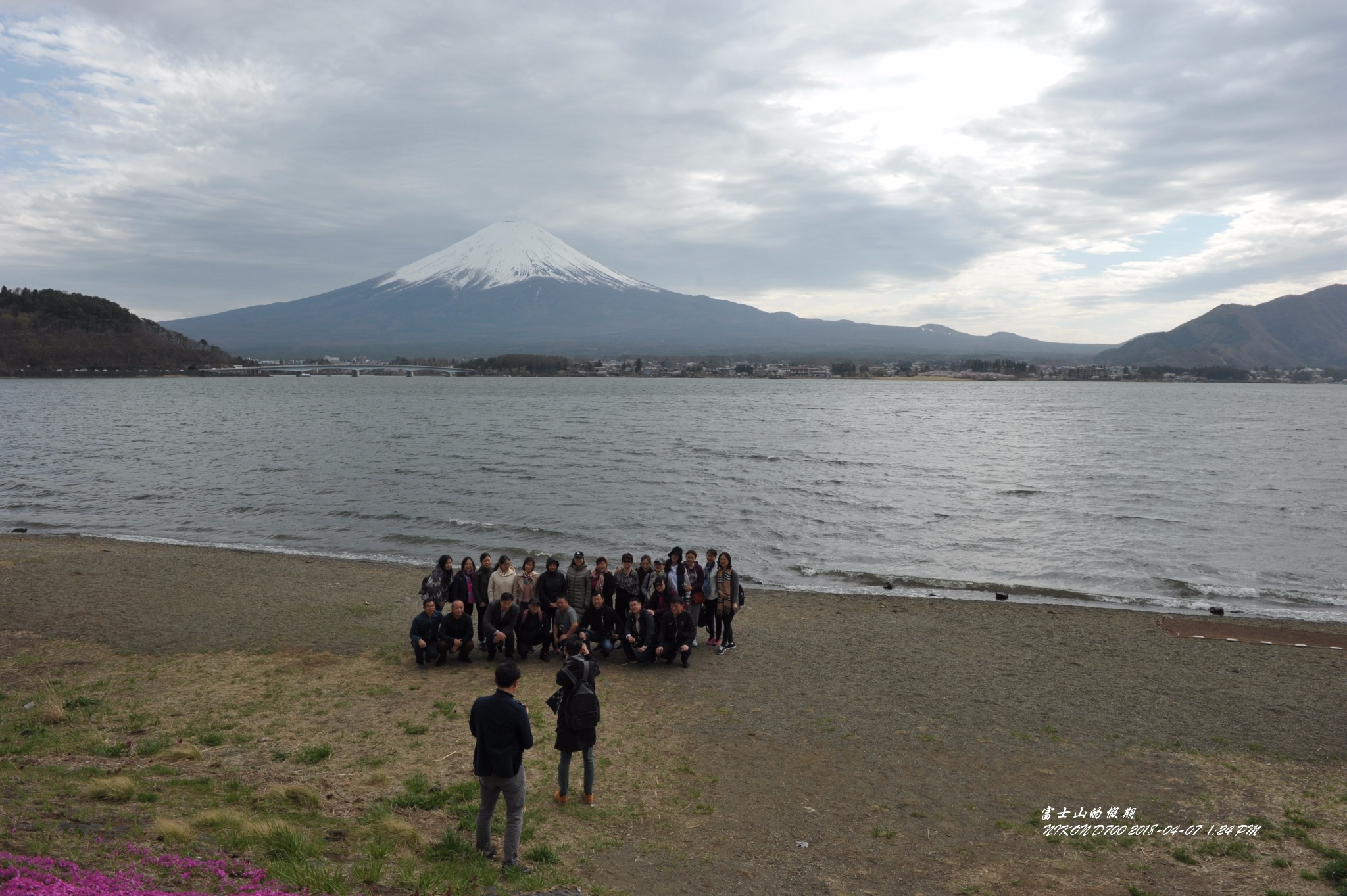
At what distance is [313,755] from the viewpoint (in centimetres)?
853

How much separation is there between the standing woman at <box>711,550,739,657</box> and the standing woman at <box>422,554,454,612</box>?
428 centimetres

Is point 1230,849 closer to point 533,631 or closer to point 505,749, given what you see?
point 505,749

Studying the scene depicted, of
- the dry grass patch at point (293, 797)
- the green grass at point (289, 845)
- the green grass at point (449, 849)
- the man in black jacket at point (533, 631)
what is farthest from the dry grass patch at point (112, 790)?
the man in black jacket at point (533, 631)

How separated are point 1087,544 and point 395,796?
76.9ft

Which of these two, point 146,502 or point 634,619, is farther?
point 146,502

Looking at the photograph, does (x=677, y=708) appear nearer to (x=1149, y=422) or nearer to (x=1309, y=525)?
(x=1309, y=525)

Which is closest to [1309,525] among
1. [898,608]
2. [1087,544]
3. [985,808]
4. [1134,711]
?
[1087,544]

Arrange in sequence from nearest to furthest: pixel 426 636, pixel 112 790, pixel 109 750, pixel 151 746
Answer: pixel 112 790 → pixel 109 750 → pixel 151 746 → pixel 426 636

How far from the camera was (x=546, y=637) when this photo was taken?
40.2ft

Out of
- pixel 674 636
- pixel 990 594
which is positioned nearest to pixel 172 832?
pixel 674 636

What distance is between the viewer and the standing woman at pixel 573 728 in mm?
7215

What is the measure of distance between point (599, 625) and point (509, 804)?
5.93 metres

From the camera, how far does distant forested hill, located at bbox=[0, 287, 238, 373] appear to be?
513ft

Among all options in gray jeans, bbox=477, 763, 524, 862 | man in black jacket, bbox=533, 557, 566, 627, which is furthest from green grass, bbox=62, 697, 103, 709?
gray jeans, bbox=477, 763, 524, 862
